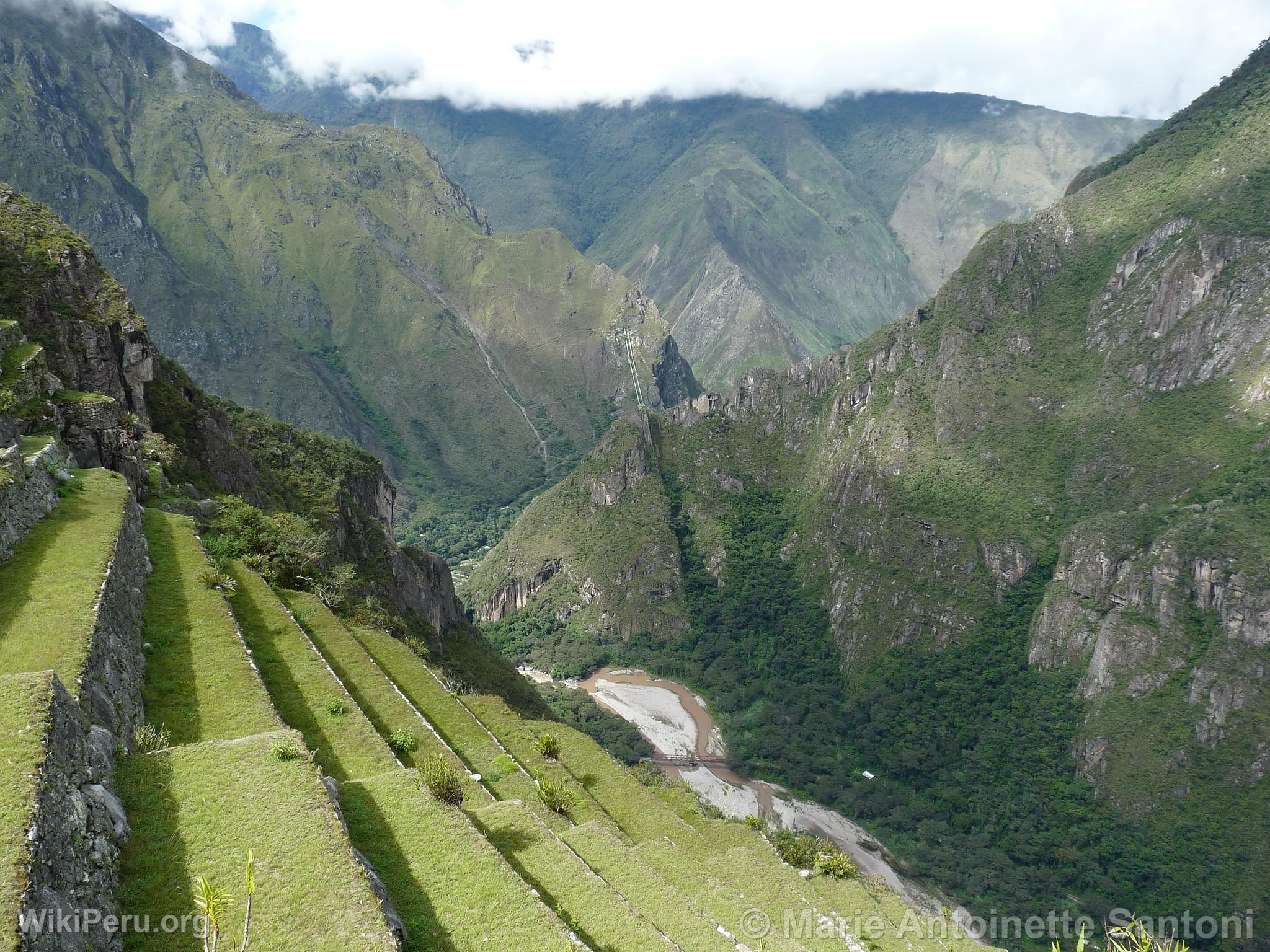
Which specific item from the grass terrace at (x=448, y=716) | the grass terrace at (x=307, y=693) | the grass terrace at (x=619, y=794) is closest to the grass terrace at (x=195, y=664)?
the grass terrace at (x=307, y=693)

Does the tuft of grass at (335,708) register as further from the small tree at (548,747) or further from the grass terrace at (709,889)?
the grass terrace at (709,889)

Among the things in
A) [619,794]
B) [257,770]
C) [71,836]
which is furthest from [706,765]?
[71,836]

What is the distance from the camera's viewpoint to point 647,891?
2395cm

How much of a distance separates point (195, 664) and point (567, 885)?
15.8 metres

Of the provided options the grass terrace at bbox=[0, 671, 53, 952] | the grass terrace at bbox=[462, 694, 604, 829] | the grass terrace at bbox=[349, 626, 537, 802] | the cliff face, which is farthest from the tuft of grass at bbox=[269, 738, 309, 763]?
the cliff face

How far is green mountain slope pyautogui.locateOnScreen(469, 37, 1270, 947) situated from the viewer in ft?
342

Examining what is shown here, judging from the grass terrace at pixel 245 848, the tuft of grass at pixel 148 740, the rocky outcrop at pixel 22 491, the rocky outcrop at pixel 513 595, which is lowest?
the rocky outcrop at pixel 513 595

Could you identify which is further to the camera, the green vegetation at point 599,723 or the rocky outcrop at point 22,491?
the green vegetation at point 599,723

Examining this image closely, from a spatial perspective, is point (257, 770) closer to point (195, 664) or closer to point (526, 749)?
point (195, 664)

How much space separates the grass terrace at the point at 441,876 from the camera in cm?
1738

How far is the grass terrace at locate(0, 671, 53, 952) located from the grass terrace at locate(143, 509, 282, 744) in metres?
6.10

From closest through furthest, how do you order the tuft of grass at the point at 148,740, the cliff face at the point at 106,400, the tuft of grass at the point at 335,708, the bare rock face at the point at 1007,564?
the tuft of grass at the point at 148,740 → the tuft of grass at the point at 335,708 → the cliff face at the point at 106,400 → the bare rock face at the point at 1007,564

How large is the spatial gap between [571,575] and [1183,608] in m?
130

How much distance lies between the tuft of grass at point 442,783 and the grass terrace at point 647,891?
17.0 feet
